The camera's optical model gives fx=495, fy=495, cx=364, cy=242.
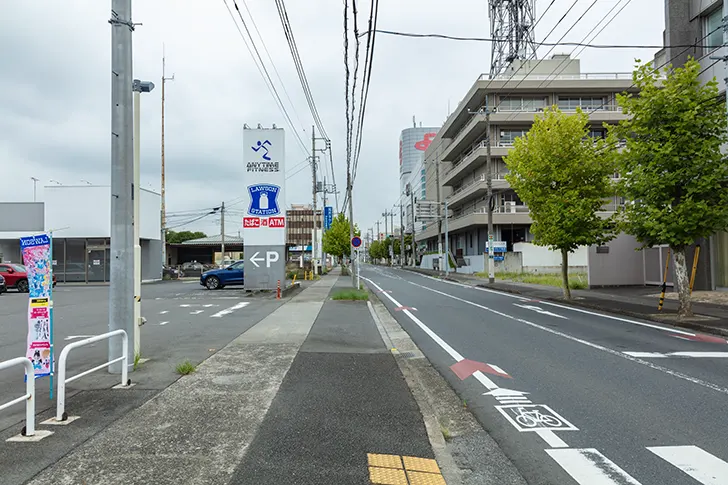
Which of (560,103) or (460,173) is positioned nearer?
(560,103)

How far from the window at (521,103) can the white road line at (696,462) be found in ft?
150

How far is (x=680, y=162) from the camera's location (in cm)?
1304

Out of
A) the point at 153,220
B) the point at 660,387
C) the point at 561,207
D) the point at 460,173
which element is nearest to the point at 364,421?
the point at 660,387

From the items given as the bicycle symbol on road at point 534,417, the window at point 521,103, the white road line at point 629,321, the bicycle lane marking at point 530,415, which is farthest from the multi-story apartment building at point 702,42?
the window at point 521,103

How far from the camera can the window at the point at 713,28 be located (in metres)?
18.9

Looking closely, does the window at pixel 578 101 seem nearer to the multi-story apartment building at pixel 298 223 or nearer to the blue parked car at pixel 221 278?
the blue parked car at pixel 221 278

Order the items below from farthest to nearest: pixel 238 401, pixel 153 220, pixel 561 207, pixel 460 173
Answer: pixel 460 173 → pixel 153 220 → pixel 561 207 → pixel 238 401

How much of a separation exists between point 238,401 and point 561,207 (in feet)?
53.7

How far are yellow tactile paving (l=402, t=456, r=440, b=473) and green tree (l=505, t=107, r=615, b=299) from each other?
16392mm

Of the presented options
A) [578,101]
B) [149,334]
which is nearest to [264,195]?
[149,334]

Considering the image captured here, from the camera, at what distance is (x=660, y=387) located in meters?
6.64

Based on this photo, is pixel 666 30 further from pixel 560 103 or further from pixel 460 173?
Result: pixel 460 173

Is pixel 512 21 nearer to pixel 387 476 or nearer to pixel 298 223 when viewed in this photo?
pixel 387 476

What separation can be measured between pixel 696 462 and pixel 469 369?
A: 3933mm
